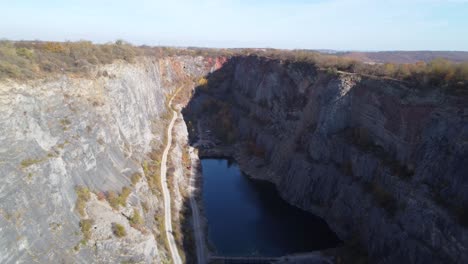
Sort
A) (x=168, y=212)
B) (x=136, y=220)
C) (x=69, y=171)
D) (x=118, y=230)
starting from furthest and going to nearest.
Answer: (x=168, y=212) < (x=136, y=220) < (x=69, y=171) < (x=118, y=230)

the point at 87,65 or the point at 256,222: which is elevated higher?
the point at 87,65

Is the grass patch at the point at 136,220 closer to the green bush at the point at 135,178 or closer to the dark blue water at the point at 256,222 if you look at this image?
the green bush at the point at 135,178

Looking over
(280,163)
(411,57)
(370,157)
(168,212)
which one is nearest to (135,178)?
(168,212)

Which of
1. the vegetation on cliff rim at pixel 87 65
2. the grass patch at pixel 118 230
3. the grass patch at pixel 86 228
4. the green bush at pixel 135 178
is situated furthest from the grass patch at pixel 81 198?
the vegetation on cliff rim at pixel 87 65

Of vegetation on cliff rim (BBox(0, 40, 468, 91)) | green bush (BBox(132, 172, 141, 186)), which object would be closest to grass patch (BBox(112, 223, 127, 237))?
green bush (BBox(132, 172, 141, 186))

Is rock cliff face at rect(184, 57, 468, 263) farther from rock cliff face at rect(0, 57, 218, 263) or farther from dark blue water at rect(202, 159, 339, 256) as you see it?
rock cliff face at rect(0, 57, 218, 263)

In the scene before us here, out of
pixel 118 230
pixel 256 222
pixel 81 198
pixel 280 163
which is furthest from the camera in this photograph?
pixel 280 163

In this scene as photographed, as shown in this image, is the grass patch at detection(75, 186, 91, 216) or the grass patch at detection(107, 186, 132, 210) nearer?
the grass patch at detection(75, 186, 91, 216)

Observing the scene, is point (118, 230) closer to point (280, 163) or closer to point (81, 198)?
point (81, 198)
